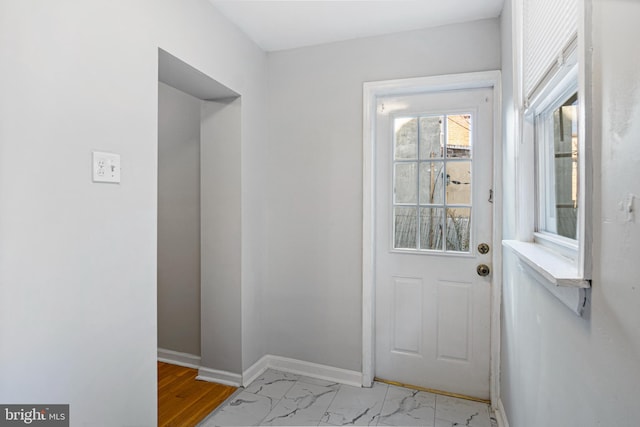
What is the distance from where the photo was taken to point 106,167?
135cm

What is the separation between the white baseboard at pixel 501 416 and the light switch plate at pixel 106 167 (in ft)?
7.38

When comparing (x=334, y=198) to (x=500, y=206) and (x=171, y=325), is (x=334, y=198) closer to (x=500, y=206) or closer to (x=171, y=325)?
(x=500, y=206)

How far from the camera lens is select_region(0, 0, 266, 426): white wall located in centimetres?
107

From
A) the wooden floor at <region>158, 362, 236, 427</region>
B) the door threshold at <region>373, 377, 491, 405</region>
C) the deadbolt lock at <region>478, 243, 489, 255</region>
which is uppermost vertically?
the deadbolt lock at <region>478, 243, 489, 255</region>

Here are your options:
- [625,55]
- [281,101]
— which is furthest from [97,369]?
[281,101]

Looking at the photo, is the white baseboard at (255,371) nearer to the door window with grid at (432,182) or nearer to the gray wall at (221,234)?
the gray wall at (221,234)

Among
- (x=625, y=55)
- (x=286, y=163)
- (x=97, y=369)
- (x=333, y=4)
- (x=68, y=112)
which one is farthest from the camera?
(x=286, y=163)

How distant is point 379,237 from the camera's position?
2.43 m

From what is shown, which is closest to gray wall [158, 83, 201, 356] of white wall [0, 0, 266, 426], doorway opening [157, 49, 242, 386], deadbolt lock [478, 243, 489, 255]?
doorway opening [157, 49, 242, 386]

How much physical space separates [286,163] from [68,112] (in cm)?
150

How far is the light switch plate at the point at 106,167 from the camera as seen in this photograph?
1.31 metres

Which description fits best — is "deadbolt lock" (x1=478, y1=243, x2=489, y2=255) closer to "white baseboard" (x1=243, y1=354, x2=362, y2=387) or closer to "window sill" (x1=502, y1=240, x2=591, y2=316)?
"window sill" (x1=502, y1=240, x2=591, y2=316)

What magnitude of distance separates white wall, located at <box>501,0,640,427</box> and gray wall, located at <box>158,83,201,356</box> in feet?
7.72

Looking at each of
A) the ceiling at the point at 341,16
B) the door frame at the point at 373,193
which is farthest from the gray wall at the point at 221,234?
the door frame at the point at 373,193
